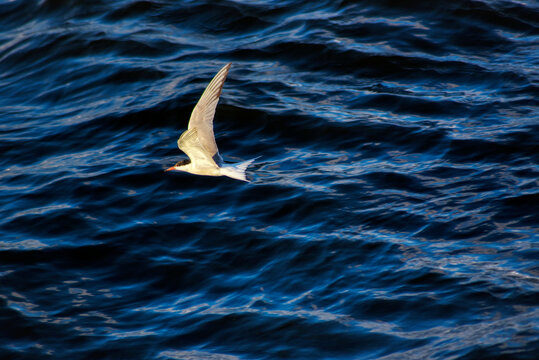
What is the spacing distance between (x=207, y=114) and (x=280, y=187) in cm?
196

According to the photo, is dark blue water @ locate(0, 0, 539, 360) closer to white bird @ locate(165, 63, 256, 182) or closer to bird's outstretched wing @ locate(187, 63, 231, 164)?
white bird @ locate(165, 63, 256, 182)

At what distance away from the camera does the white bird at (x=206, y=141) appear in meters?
6.21

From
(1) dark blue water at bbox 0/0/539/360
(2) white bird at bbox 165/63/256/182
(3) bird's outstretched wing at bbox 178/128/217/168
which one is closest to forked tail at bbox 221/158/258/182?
(2) white bird at bbox 165/63/256/182

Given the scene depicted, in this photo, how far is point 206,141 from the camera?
6.57 metres

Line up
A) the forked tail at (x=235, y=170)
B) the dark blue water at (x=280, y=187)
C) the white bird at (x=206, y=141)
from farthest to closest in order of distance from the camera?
the forked tail at (x=235, y=170), the white bird at (x=206, y=141), the dark blue water at (x=280, y=187)

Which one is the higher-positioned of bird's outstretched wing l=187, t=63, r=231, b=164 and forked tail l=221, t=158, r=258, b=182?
bird's outstretched wing l=187, t=63, r=231, b=164

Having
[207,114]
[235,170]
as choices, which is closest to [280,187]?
[235,170]

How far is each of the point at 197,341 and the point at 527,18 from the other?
7.83m

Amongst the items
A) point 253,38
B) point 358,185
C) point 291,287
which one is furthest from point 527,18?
point 291,287

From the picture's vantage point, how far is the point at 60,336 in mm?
6391

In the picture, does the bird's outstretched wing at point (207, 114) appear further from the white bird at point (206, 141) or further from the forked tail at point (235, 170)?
the forked tail at point (235, 170)

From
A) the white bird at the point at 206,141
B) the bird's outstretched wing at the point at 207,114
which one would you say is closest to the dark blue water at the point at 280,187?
the white bird at the point at 206,141

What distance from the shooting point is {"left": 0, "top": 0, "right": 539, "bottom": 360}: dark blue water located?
6051mm

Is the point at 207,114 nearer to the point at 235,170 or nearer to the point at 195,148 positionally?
the point at 195,148
